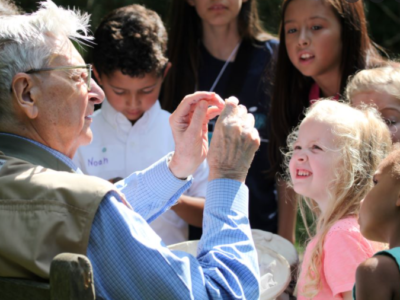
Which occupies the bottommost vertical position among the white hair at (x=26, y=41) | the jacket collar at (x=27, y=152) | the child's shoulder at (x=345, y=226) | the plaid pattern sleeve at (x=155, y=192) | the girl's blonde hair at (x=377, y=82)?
the plaid pattern sleeve at (x=155, y=192)

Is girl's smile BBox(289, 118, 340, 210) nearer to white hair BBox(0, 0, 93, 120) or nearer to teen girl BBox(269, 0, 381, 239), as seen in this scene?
teen girl BBox(269, 0, 381, 239)

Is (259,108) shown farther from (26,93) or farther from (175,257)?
(175,257)

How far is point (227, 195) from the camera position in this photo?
1.77 meters

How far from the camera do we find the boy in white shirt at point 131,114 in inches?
121

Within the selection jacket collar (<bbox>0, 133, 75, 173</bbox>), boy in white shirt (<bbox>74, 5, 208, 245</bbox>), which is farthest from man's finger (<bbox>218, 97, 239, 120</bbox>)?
boy in white shirt (<bbox>74, 5, 208, 245</bbox>)

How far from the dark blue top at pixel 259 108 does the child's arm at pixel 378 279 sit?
5.59 ft

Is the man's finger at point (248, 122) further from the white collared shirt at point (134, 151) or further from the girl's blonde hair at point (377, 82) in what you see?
the white collared shirt at point (134, 151)

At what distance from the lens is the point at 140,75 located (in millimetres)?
3068

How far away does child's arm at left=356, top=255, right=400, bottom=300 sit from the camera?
1565 mm

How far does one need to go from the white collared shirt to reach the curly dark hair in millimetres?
213

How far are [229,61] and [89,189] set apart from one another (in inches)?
80.2

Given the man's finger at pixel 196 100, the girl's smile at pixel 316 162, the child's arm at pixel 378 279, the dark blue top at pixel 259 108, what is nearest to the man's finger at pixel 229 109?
the man's finger at pixel 196 100

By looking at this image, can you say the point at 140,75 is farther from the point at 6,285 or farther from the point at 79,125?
the point at 6,285

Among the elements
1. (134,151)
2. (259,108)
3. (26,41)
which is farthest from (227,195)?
(259,108)
